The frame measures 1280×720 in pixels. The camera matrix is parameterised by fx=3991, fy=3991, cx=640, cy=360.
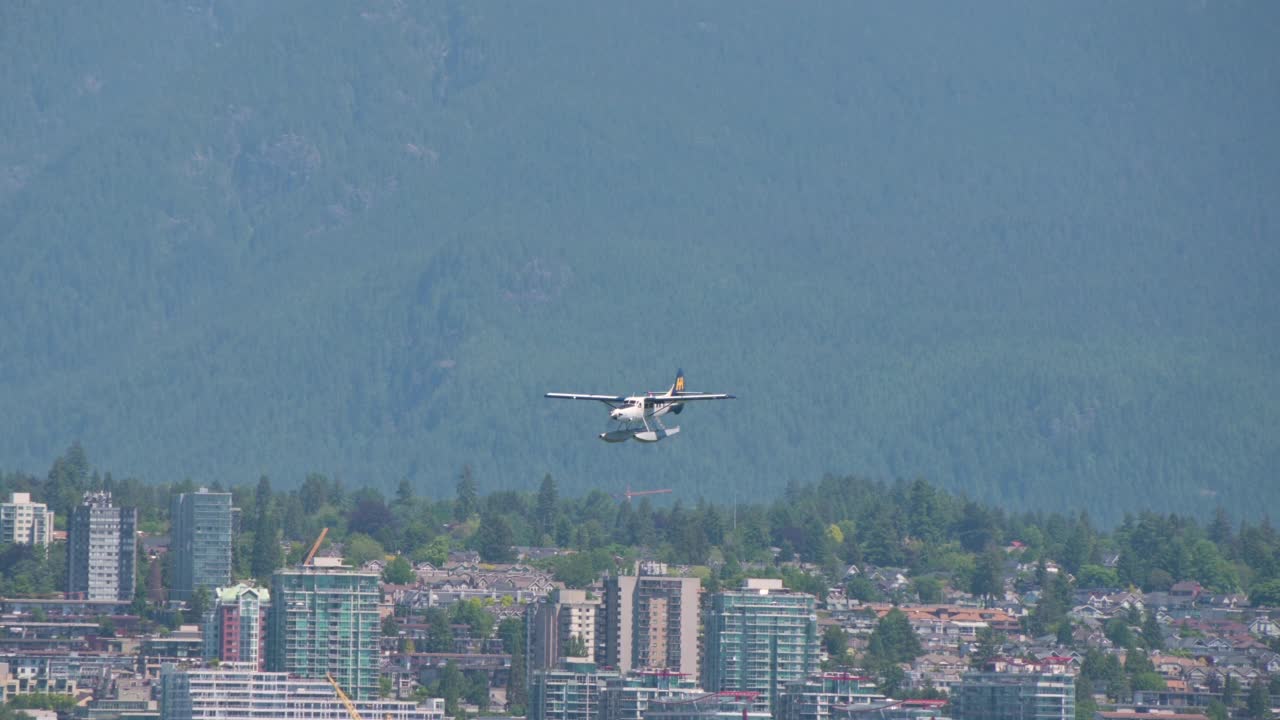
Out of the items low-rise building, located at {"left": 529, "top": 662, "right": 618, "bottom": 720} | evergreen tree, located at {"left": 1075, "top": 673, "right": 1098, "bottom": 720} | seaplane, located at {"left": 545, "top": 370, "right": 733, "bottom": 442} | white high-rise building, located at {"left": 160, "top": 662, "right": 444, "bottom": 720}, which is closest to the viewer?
seaplane, located at {"left": 545, "top": 370, "right": 733, "bottom": 442}

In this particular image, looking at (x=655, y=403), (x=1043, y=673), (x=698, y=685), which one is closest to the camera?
(x=655, y=403)

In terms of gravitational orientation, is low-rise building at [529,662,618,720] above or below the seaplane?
below

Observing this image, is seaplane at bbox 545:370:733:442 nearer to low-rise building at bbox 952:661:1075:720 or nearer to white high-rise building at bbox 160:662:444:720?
low-rise building at bbox 952:661:1075:720

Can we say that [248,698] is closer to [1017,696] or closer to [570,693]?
[570,693]

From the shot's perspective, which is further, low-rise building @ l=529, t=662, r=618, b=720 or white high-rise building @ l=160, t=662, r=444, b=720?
white high-rise building @ l=160, t=662, r=444, b=720

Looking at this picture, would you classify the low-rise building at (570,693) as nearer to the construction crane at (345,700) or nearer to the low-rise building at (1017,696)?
the construction crane at (345,700)

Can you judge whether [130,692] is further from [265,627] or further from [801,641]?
[801,641]

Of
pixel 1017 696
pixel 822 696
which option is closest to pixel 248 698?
pixel 822 696

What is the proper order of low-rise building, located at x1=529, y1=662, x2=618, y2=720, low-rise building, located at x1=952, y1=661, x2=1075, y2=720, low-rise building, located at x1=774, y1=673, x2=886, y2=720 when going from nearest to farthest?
low-rise building, located at x1=952, y1=661, x2=1075, y2=720 < low-rise building, located at x1=774, y1=673, x2=886, y2=720 < low-rise building, located at x1=529, y1=662, x2=618, y2=720

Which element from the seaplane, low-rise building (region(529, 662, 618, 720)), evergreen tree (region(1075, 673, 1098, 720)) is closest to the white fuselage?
the seaplane

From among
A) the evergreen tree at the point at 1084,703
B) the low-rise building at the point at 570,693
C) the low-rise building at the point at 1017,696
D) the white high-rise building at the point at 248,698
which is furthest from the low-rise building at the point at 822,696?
the white high-rise building at the point at 248,698

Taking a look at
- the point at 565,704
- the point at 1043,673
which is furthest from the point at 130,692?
the point at 1043,673
